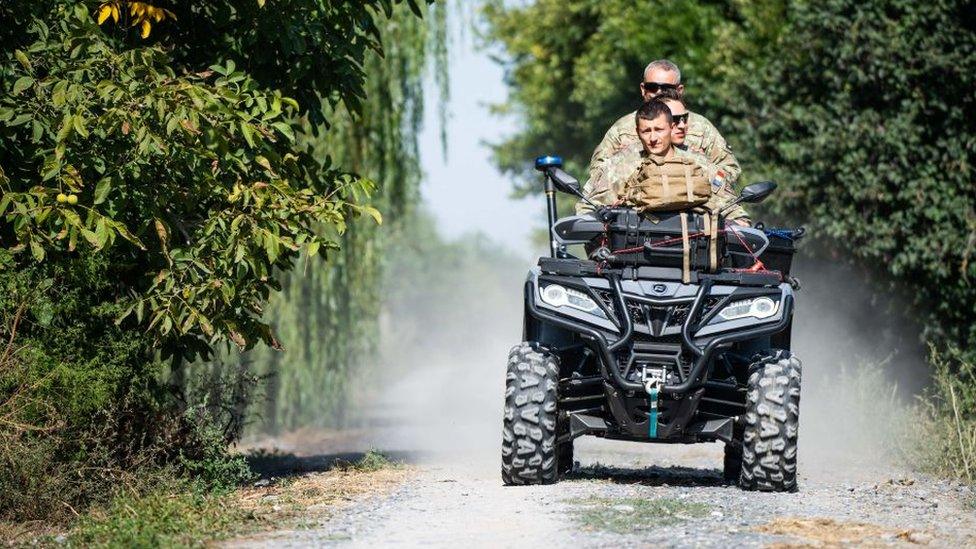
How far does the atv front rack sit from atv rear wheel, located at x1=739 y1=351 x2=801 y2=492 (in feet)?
0.95

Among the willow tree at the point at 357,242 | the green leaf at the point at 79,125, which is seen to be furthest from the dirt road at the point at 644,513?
the willow tree at the point at 357,242

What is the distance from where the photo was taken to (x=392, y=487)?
34.9ft

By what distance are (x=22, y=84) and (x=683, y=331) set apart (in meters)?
4.37

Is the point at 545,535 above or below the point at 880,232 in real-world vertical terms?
below

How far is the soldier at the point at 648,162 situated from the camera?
32.8ft

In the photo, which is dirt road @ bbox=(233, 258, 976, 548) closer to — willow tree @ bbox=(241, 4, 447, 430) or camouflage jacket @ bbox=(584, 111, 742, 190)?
camouflage jacket @ bbox=(584, 111, 742, 190)

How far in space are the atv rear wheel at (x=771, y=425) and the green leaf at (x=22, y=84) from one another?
4872 mm

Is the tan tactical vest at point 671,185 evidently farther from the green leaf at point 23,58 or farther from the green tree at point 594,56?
the green tree at point 594,56

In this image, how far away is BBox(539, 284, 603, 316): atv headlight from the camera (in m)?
9.96

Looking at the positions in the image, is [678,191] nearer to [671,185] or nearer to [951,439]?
[671,185]

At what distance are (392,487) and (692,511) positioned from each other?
244 centimetres

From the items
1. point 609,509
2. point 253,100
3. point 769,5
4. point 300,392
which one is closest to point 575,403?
point 609,509

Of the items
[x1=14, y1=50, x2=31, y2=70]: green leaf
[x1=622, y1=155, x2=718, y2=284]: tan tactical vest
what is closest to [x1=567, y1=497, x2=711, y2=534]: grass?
[x1=622, y1=155, x2=718, y2=284]: tan tactical vest

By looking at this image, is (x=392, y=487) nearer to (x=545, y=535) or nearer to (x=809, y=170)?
(x=545, y=535)
